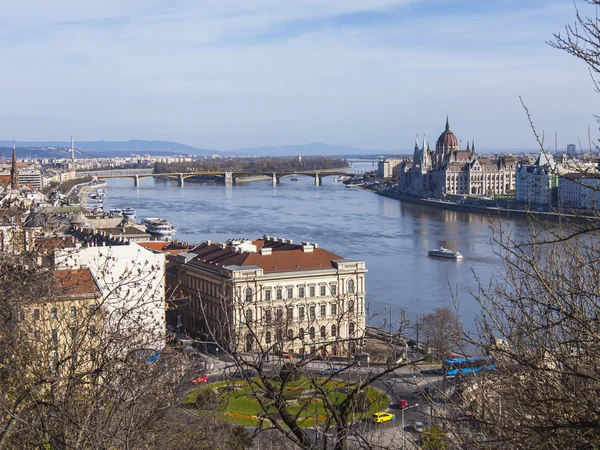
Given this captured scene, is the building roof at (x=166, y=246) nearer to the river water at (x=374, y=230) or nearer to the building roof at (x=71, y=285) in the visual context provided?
the river water at (x=374, y=230)

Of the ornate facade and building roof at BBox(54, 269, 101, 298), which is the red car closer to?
building roof at BBox(54, 269, 101, 298)

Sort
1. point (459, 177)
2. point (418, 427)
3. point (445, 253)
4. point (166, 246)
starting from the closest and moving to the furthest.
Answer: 1. point (418, 427)
2. point (166, 246)
3. point (445, 253)
4. point (459, 177)

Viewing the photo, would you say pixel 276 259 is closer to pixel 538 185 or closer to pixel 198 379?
pixel 198 379

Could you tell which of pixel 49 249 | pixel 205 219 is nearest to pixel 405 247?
pixel 205 219

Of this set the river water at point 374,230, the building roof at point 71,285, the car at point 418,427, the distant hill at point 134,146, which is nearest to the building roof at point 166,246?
the river water at point 374,230

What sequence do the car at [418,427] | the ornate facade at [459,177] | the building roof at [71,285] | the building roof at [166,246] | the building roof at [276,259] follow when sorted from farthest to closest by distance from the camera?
the ornate facade at [459,177] → the building roof at [166,246] → the building roof at [276,259] → the car at [418,427] → the building roof at [71,285]

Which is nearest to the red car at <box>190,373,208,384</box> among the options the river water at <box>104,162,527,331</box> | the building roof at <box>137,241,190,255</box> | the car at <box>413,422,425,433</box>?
the river water at <box>104,162,527,331</box>

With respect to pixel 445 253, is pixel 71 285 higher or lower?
higher

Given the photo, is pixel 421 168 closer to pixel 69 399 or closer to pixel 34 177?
pixel 34 177

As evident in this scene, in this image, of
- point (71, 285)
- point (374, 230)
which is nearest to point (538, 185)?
point (374, 230)
